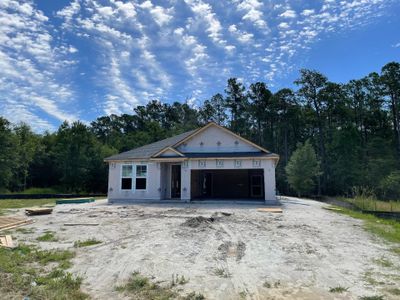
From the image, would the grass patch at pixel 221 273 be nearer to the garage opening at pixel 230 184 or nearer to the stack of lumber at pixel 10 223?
the stack of lumber at pixel 10 223

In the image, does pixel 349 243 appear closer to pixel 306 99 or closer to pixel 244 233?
pixel 244 233

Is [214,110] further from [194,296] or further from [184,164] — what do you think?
[194,296]

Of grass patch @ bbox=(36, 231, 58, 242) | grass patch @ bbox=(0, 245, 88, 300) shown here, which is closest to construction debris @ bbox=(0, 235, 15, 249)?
grass patch @ bbox=(0, 245, 88, 300)

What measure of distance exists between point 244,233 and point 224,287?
4.07m

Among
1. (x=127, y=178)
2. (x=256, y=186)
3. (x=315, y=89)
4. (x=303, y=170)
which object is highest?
(x=315, y=89)

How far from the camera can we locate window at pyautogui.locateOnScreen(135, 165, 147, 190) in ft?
59.1

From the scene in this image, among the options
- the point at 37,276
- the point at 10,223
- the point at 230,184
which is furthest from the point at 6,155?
the point at 37,276

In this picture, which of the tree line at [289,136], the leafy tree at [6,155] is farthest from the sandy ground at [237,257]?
the leafy tree at [6,155]

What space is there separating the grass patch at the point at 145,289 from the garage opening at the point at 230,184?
16.6 meters

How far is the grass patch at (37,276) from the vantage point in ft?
12.6

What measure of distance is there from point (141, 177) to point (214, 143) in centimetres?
519

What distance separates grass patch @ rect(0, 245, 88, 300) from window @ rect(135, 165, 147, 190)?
1189 cm

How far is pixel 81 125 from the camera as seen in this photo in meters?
A: 35.8

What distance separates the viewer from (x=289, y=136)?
4506 centimetres
